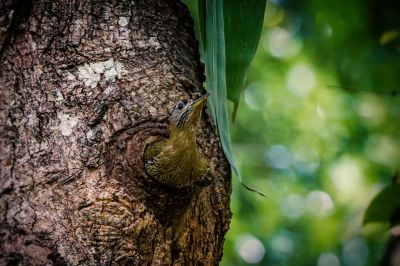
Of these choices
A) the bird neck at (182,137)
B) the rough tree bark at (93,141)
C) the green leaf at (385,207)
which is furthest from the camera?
the green leaf at (385,207)

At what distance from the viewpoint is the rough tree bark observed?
164cm

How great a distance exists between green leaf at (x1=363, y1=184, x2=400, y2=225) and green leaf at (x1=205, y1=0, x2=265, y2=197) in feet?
3.26

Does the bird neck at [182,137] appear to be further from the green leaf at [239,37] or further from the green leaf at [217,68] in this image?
the green leaf at [239,37]

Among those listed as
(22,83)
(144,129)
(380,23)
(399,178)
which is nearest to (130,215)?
(144,129)

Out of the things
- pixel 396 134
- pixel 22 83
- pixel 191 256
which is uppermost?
pixel 396 134

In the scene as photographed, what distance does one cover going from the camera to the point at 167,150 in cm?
175

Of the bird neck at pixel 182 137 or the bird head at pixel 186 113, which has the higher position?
the bird head at pixel 186 113

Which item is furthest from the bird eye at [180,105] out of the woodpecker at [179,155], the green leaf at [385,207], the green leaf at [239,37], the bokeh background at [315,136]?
the bokeh background at [315,136]

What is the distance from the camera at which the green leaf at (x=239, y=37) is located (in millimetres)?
1904

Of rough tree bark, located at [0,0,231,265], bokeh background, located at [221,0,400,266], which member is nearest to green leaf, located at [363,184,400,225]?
rough tree bark, located at [0,0,231,265]

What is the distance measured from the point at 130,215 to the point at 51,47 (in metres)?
0.55

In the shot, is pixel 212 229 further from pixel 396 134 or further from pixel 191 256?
pixel 396 134

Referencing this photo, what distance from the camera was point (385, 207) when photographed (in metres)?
2.51

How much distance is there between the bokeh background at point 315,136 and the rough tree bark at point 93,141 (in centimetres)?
227
